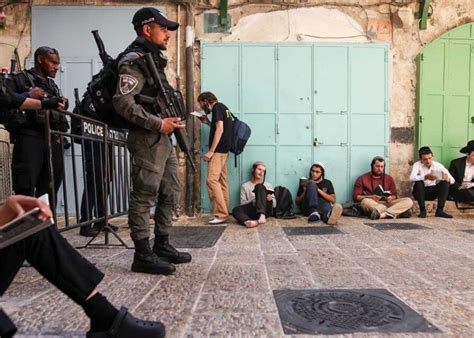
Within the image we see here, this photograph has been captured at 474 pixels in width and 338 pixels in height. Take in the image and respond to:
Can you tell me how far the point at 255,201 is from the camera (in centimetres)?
604

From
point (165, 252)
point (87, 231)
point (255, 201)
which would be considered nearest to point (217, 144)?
point (255, 201)

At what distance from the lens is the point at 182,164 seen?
7.14 metres

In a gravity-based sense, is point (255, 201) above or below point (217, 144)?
below

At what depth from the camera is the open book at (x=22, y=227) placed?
4.23ft

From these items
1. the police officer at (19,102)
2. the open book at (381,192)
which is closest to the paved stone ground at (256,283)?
the police officer at (19,102)

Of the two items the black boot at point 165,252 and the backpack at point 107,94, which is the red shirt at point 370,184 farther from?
the backpack at point 107,94

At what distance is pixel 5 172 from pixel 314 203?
15.6ft

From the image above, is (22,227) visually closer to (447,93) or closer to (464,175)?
(464,175)

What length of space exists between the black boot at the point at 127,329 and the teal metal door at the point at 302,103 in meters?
5.44

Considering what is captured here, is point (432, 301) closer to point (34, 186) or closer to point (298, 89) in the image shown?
point (34, 186)

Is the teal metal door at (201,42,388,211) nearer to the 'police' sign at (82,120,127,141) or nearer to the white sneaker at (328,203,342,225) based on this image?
the white sneaker at (328,203,342,225)

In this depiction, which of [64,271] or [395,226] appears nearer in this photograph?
[64,271]

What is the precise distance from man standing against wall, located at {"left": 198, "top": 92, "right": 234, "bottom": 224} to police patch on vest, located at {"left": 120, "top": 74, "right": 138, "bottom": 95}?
143 inches

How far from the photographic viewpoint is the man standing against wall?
6.43 meters
